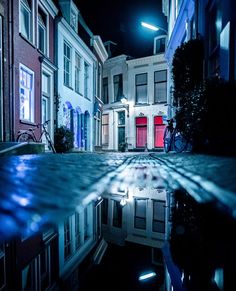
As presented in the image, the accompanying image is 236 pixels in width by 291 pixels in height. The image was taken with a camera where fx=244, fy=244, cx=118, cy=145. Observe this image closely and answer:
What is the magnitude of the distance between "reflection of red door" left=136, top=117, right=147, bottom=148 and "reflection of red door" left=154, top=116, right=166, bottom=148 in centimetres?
86

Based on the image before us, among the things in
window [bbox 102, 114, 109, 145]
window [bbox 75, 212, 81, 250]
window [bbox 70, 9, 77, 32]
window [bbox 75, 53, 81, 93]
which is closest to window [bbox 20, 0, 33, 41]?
window [bbox 70, 9, 77, 32]

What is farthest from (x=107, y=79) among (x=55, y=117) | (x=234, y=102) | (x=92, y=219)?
(x=92, y=219)

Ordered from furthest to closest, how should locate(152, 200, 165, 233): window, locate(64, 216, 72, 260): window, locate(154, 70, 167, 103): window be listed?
1. locate(154, 70, 167, 103): window
2. locate(152, 200, 165, 233): window
3. locate(64, 216, 72, 260): window

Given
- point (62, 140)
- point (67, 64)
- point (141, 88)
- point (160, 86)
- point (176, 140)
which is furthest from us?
point (141, 88)

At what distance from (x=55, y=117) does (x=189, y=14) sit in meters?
5.96

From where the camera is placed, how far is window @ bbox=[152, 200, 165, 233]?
30.2 inches

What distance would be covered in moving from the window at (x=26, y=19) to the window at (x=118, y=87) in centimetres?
1174

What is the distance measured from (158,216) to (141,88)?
1840 cm

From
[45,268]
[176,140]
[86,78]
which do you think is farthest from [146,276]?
[86,78]

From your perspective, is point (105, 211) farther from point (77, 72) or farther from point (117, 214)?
point (77, 72)

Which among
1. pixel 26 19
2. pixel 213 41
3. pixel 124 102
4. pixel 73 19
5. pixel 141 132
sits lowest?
pixel 141 132

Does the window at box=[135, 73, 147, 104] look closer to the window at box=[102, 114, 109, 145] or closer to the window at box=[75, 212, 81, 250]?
the window at box=[102, 114, 109, 145]

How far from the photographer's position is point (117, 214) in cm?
90

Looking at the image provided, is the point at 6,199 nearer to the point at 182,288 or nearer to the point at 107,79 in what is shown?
the point at 182,288
